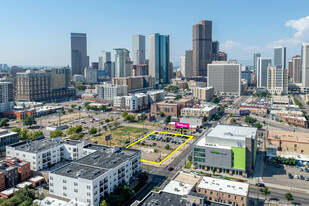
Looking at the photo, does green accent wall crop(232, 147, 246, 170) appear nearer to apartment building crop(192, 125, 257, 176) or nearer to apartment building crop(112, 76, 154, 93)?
apartment building crop(192, 125, 257, 176)

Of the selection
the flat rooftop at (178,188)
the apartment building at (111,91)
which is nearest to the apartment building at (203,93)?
the apartment building at (111,91)

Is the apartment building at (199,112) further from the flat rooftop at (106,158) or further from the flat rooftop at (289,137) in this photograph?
the flat rooftop at (106,158)

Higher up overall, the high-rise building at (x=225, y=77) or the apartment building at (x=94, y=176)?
the high-rise building at (x=225, y=77)

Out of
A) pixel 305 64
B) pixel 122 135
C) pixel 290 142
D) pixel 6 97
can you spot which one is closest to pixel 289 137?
pixel 290 142

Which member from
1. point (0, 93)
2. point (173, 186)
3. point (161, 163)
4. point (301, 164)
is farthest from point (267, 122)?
point (0, 93)

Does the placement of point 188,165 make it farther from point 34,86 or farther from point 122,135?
point 34,86

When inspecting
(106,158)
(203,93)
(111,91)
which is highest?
(111,91)
